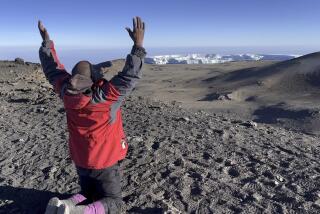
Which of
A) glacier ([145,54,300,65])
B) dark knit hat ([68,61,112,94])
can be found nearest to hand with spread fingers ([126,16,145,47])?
dark knit hat ([68,61,112,94])

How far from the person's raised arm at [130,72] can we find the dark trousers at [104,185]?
0.74 metres

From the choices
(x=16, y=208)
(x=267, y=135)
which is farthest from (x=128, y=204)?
(x=267, y=135)

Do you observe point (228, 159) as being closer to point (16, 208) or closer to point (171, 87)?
Answer: point (16, 208)

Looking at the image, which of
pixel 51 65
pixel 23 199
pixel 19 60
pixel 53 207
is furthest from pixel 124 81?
pixel 19 60

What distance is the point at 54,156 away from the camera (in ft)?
20.0

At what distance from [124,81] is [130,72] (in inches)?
3.6

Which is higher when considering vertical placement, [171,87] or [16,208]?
[16,208]

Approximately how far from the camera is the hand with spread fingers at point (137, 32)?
12.0 feet

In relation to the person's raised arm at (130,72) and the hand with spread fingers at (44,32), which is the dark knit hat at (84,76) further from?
the hand with spread fingers at (44,32)

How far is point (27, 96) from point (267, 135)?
6.21 metres

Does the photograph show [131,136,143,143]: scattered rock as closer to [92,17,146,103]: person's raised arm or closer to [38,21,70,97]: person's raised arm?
[38,21,70,97]: person's raised arm

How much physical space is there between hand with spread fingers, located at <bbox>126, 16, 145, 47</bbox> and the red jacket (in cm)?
6

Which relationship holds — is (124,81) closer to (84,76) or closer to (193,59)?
(84,76)

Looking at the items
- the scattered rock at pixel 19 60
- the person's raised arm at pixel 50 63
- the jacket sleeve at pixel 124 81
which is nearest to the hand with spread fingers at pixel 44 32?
the person's raised arm at pixel 50 63
